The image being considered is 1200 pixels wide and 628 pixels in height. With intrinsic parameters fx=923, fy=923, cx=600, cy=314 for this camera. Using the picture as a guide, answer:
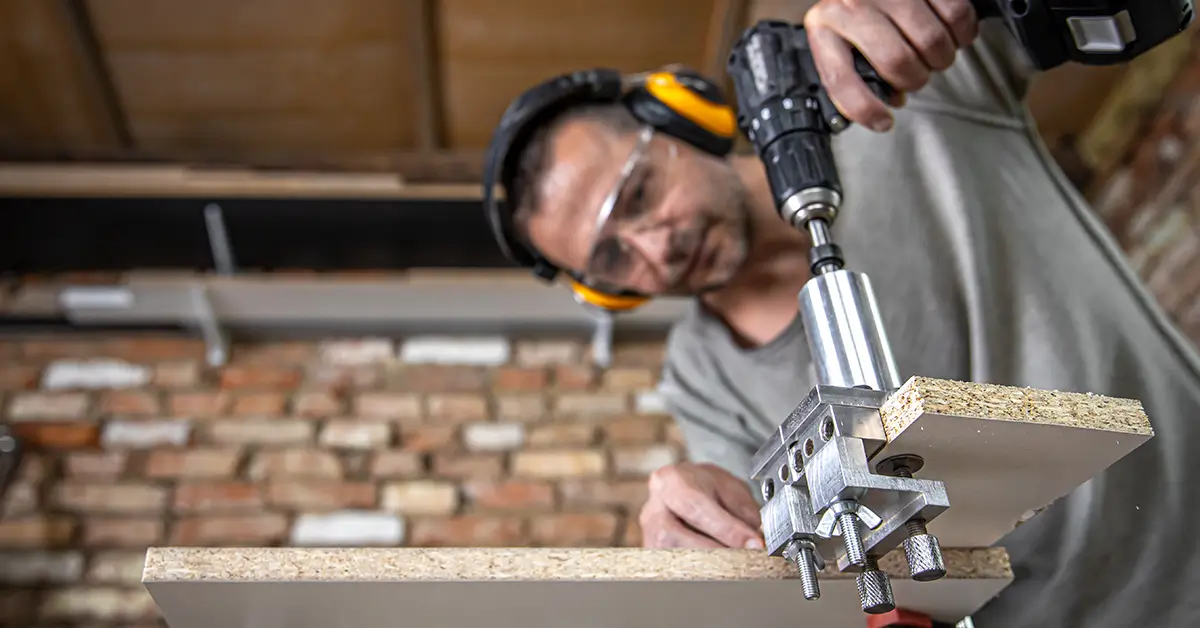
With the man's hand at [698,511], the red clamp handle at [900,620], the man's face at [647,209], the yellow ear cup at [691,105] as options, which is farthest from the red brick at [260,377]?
the red clamp handle at [900,620]

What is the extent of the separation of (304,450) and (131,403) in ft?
1.43

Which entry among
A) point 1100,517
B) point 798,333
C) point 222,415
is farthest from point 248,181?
point 1100,517

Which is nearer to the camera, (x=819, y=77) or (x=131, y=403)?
(x=819, y=77)

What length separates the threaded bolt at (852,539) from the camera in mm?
509

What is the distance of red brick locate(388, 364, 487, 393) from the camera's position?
2.21m

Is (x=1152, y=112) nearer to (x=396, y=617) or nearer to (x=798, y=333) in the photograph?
(x=798, y=333)

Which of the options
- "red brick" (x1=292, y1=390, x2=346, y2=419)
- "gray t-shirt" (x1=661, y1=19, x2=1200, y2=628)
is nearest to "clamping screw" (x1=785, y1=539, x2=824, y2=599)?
"gray t-shirt" (x1=661, y1=19, x2=1200, y2=628)

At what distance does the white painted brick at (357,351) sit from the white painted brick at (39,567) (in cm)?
68

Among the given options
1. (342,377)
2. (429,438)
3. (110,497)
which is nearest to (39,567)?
(110,497)

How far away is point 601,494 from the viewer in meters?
2.05

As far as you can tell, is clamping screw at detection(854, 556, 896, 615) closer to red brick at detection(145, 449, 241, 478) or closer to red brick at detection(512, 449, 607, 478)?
red brick at detection(512, 449, 607, 478)

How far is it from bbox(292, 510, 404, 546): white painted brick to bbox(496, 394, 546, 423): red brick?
1.13ft

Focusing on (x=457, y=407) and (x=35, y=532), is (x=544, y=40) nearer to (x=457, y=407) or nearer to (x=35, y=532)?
(x=457, y=407)

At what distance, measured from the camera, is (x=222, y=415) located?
2150mm
